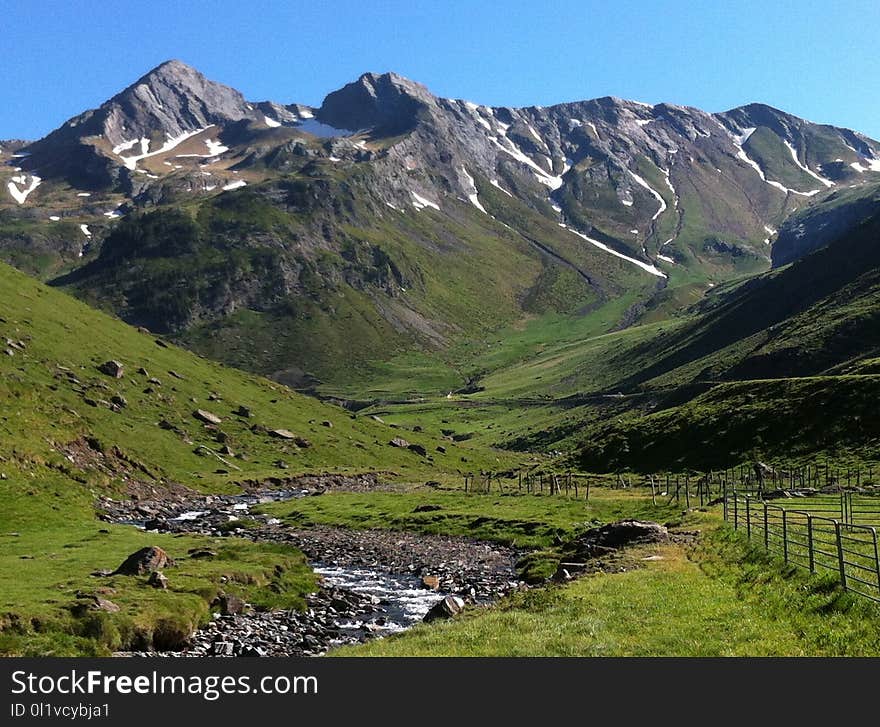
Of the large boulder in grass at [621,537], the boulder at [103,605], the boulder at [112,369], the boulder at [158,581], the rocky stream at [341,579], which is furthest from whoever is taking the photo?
the boulder at [112,369]

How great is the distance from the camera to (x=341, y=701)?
53.9ft

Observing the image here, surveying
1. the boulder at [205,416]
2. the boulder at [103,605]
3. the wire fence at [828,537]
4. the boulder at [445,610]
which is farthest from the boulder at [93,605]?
the boulder at [205,416]

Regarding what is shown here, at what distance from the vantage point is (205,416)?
12838 cm

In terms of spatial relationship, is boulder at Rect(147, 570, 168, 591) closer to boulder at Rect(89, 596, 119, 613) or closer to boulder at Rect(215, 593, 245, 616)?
boulder at Rect(215, 593, 245, 616)

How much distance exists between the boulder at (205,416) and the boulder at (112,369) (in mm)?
14275

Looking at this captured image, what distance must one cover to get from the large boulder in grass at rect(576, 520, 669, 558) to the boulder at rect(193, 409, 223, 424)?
95.8 meters

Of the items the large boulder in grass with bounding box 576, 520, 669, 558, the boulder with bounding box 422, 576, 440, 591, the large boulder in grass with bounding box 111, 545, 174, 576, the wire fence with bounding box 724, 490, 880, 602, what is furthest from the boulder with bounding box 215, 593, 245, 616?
the wire fence with bounding box 724, 490, 880, 602

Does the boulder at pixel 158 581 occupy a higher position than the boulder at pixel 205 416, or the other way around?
the boulder at pixel 205 416

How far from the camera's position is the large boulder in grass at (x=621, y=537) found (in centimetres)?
4338

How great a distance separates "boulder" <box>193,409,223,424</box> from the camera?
419ft

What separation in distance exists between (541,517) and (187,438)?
7008 centimetres

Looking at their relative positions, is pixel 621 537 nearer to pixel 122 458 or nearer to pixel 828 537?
pixel 828 537

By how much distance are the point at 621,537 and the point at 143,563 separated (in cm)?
2875

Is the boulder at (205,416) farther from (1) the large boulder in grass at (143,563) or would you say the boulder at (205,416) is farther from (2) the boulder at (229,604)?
(2) the boulder at (229,604)
